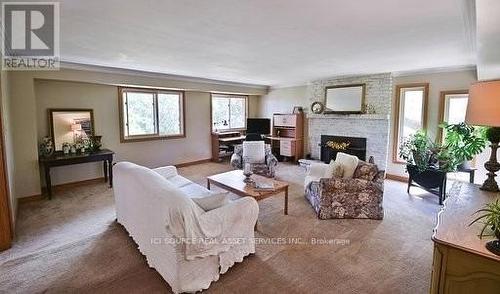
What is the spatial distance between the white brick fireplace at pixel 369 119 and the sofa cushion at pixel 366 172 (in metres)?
2.66

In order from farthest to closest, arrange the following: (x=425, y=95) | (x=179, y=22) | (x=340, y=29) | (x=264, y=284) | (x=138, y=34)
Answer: (x=425, y=95) < (x=138, y=34) < (x=340, y=29) < (x=179, y=22) < (x=264, y=284)

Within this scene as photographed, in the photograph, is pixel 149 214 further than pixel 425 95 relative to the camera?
No

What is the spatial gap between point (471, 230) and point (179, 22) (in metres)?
2.94

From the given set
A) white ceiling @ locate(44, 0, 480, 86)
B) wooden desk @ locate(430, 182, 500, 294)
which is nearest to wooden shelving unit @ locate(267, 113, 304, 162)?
white ceiling @ locate(44, 0, 480, 86)

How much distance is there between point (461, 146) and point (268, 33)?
3.80 metres

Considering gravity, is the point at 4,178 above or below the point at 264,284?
above

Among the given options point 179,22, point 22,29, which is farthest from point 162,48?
point 22,29

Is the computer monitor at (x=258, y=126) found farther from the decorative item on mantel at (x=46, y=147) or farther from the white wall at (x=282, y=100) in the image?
the decorative item on mantel at (x=46, y=147)

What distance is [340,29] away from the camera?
2.82 meters

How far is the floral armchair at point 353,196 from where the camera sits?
11.7ft

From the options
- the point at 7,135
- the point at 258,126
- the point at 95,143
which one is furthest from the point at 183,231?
the point at 258,126

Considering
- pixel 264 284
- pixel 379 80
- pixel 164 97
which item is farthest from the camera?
pixel 164 97

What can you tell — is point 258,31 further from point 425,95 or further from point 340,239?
point 425,95

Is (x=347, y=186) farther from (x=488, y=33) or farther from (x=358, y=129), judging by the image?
(x=358, y=129)
